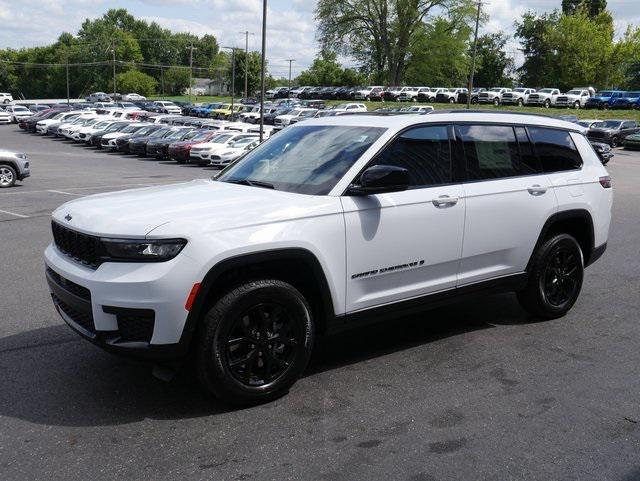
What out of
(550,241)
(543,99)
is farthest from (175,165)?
(543,99)

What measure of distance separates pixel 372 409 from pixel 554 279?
2.65 metres

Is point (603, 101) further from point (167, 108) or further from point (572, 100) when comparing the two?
point (167, 108)

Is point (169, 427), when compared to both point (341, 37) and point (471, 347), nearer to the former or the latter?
point (471, 347)

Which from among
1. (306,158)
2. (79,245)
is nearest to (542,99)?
(306,158)

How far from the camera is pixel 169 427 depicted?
3.72 meters

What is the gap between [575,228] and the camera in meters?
6.11

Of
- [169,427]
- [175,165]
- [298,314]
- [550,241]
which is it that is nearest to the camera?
[169,427]

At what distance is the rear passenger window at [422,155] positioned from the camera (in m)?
4.62

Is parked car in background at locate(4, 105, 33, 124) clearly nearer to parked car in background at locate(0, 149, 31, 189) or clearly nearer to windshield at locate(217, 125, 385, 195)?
parked car in background at locate(0, 149, 31, 189)

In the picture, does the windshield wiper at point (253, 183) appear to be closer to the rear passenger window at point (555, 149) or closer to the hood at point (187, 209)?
the hood at point (187, 209)

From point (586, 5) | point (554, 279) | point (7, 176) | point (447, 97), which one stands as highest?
point (586, 5)

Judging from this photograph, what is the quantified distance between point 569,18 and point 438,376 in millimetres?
87995

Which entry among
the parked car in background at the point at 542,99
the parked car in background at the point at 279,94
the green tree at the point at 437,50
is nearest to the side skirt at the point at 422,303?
the parked car in background at the point at 542,99

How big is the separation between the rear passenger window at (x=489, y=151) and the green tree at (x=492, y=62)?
314 feet
